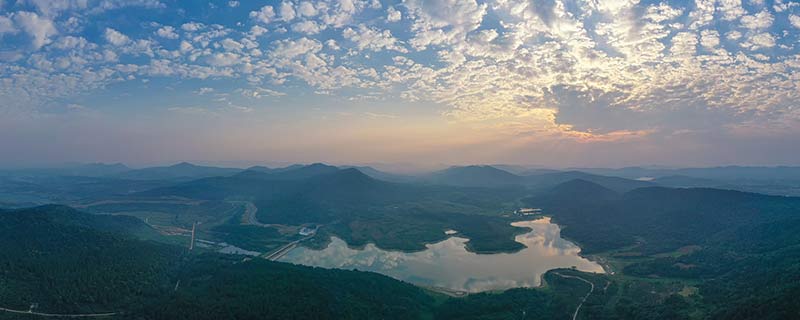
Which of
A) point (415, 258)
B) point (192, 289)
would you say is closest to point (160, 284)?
point (192, 289)

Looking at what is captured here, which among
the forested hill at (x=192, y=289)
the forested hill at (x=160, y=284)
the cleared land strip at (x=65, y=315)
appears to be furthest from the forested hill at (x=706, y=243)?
the cleared land strip at (x=65, y=315)

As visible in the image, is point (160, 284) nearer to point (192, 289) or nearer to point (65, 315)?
point (192, 289)

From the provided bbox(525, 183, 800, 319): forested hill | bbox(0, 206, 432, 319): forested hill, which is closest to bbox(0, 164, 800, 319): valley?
bbox(0, 206, 432, 319): forested hill

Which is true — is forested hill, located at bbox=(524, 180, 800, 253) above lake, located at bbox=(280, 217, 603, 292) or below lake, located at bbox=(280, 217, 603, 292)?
above

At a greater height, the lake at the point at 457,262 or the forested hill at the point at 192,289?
the forested hill at the point at 192,289

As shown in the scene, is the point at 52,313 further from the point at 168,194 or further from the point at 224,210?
the point at 168,194

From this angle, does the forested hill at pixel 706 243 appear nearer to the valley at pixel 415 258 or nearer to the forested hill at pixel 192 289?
the valley at pixel 415 258

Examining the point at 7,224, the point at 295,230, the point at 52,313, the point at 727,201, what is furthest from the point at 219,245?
the point at 727,201

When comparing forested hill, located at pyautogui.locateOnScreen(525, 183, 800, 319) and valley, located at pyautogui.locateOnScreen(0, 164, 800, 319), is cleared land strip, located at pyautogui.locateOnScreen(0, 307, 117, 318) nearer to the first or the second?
valley, located at pyautogui.locateOnScreen(0, 164, 800, 319)
